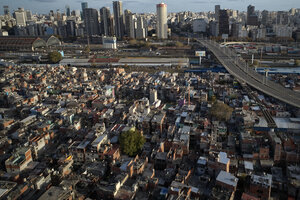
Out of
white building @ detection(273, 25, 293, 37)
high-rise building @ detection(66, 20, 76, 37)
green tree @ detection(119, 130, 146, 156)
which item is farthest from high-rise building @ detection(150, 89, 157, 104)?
high-rise building @ detection(66, 20, 76, 37)

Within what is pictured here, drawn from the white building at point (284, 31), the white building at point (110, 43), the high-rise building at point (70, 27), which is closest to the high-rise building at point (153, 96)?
the white building at point (110, 43)

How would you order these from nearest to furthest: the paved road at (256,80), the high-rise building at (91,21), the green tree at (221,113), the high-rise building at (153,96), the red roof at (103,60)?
1. the green tree at (221,113)
2. the paved road at (256,80)
3. the high-rise building at (153,96)
4. the red roof at (103,60)
5. the high-rise building at (91,21)

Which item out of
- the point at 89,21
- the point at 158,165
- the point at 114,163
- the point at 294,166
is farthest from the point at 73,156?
the point at 89,21

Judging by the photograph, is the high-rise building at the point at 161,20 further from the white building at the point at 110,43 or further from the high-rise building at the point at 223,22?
the white building at the point at 110,43

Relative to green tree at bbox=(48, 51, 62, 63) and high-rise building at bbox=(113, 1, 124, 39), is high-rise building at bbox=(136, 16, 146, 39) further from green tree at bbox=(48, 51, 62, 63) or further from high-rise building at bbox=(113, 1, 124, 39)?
green tree at bbox=(48, 51, 62, 63)

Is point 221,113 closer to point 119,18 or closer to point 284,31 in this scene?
point 284,31

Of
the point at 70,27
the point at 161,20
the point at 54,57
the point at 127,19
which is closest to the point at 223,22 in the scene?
the point at 161,20

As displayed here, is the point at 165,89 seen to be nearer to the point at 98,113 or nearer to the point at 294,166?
the point at 98,113
